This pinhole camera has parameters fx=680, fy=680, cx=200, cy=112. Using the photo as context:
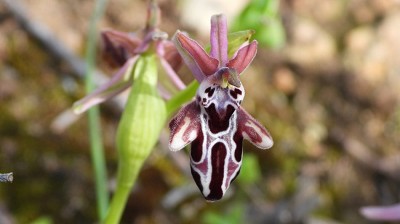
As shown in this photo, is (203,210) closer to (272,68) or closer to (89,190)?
(89,190)

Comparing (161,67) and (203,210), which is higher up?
(203,210)

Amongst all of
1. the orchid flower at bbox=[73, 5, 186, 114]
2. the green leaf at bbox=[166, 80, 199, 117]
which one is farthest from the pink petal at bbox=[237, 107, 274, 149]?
the orchid flower at bbox=[73, 5, 186, 114]

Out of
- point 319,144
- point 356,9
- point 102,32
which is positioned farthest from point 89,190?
point 356,9

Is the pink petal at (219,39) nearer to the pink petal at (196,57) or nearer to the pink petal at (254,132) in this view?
the pink petal at (196,57)

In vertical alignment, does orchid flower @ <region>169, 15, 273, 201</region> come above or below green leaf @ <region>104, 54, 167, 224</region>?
below

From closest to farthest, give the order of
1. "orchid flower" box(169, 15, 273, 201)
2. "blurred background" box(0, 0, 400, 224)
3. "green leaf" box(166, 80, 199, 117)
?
"orchid flower" box(169, 15, 273, 201) < "green leaf" box(166, 80, 199, 117) < "blurred background" box(0, 0, 400, 224)

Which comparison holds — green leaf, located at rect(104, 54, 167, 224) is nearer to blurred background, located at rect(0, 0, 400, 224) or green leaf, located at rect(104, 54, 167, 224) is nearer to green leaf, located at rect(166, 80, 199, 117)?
green leaf, located at rect(166, 80, 199, 117)

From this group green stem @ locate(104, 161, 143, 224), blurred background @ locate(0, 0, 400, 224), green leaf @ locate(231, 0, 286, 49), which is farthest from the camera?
blurred background @ locate(0, 0, 400, 224)
